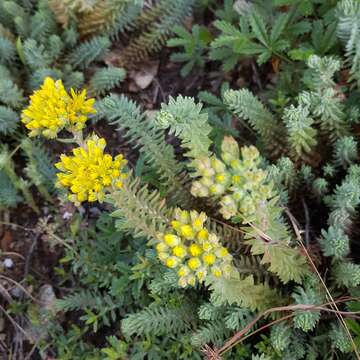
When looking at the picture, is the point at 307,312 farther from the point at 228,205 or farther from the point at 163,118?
the point at 163,118

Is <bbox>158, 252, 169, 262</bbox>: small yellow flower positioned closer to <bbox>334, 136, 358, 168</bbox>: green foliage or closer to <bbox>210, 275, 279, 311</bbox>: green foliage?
<bbox>210, 275, 279, 311</bbox>: green foliage

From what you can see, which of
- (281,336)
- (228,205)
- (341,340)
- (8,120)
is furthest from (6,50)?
(341,340)

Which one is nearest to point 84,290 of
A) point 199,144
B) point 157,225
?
point 157,225

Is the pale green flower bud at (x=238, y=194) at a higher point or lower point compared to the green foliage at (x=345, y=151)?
higher

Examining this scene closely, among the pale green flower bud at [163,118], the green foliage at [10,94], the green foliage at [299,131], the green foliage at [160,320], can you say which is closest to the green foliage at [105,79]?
the green foliage at [10,94]

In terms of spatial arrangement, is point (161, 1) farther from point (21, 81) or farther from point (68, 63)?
point (21, 81)

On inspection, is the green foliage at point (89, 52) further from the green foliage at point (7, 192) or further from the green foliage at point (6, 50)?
the green foliage at point (7, 192)

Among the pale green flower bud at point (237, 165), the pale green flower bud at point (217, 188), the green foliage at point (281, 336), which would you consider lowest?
the green foliage at point (281, 336)
